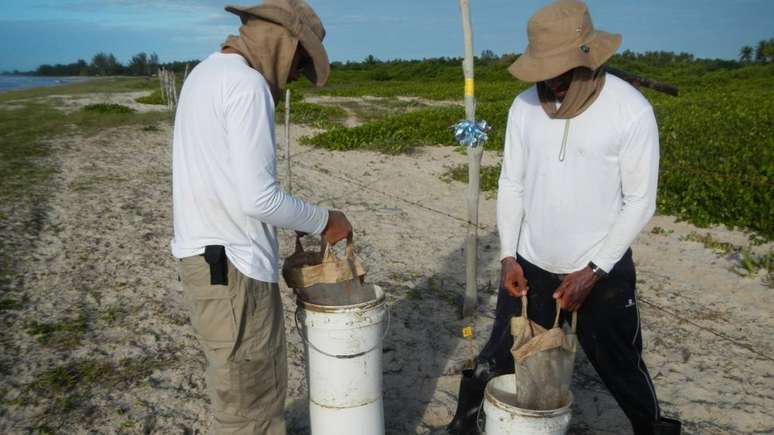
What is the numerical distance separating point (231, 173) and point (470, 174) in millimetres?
2383

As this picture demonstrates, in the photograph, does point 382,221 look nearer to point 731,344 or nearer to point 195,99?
point 731,344

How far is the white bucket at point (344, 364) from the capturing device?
239 cm

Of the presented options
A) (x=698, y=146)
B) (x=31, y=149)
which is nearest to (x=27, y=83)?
(x=31, y=149)

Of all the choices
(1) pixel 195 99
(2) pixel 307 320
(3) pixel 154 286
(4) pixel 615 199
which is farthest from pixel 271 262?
(3) pixel 154 286

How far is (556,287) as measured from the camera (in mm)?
2449

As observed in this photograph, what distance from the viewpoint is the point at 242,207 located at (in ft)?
6.63

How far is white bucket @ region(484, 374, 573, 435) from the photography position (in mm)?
2209

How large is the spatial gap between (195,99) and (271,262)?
2.00 ft

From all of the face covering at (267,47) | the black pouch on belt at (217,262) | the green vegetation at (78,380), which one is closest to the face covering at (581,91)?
the face covering at (267,47)

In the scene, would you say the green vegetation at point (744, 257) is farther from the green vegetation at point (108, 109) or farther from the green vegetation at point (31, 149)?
the green vegetation at point (108, 109)

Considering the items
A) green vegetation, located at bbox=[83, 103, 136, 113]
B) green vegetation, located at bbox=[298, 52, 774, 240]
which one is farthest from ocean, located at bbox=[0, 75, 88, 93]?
green vegetation, located at bbox=[298, 52, 774, 240]

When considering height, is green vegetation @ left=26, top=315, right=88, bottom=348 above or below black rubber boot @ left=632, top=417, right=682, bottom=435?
below

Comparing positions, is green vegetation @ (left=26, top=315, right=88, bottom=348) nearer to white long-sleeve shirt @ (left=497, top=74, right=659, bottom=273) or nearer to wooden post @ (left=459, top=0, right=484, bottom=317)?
wooden post @ (left=459, top=0, right=484, bottom=317)

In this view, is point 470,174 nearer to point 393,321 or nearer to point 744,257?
point 393,321
